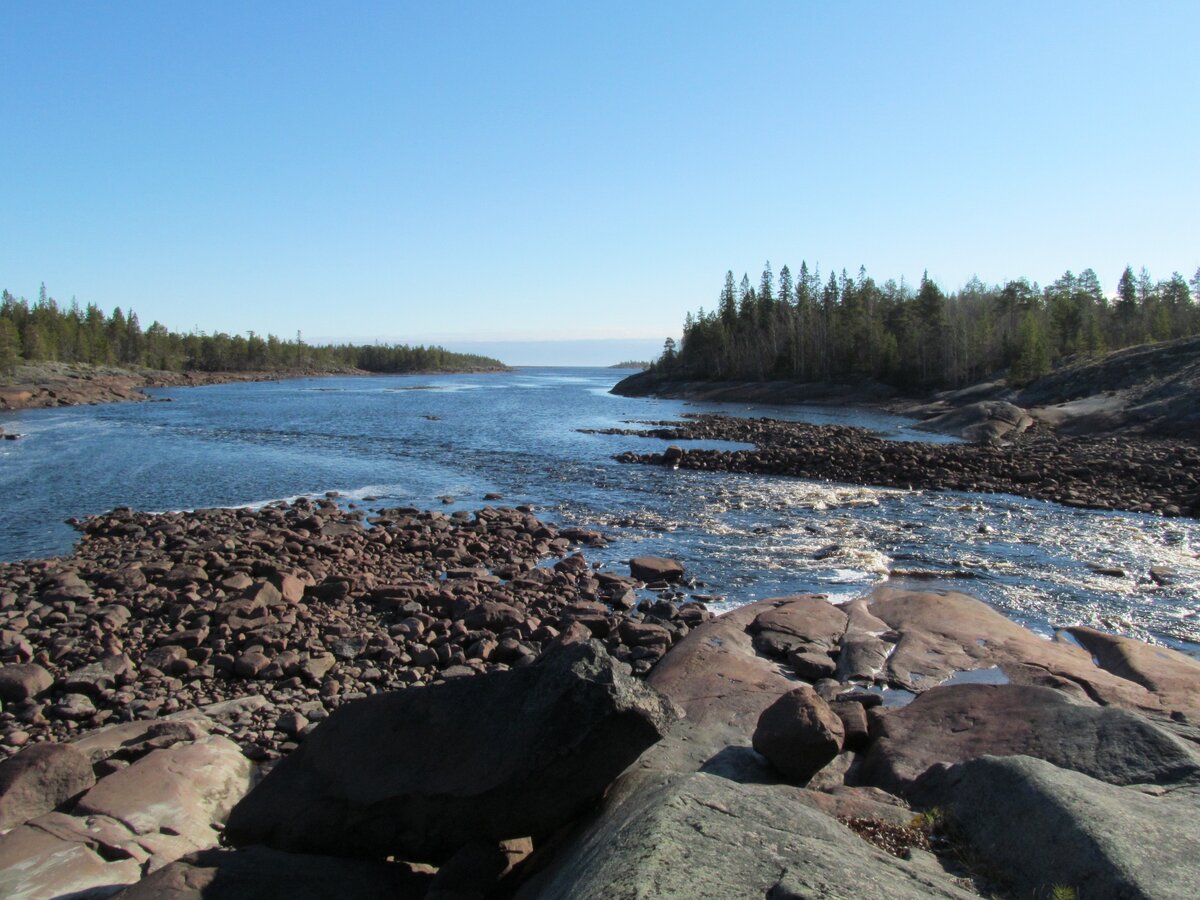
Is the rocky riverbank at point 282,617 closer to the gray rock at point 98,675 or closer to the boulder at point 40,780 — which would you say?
the gray rock at point 98,675

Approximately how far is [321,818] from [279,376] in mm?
181786

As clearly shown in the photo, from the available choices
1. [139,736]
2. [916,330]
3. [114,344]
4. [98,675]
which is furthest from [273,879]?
[114,344]

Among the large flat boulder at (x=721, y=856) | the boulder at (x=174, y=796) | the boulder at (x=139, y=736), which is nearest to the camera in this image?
the large flat boulder at (x=721, y=856)

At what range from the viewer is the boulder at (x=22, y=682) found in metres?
11.0

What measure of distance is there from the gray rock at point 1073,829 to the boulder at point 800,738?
3.72ft

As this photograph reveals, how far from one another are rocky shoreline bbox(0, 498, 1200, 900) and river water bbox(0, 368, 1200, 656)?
3.87 metres

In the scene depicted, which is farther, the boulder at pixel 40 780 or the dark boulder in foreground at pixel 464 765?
the boulder at pixel 40 780

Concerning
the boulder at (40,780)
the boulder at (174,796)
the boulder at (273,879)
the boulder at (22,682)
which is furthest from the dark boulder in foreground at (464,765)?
the boulder at (22,682)

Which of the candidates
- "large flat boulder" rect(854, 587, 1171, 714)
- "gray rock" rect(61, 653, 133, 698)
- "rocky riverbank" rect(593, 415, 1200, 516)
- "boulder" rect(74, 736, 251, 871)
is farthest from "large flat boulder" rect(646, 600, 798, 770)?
"rocky riverbank" rect(593, 415, 1200, 516)

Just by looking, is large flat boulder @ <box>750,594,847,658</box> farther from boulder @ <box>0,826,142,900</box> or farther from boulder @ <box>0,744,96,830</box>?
boulder @ <box>0,744,96,830</box>

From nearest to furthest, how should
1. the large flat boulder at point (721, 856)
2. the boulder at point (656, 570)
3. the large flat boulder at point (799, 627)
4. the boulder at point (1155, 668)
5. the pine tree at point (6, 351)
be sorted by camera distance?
1. the large flat boulder at point (721, 856)
2. the boulder at point (1155, 668)
3. the large flat boulder at point (799, 627)
4. the boulder at point (656, 570)
5. the pine tree at point (6, 351)

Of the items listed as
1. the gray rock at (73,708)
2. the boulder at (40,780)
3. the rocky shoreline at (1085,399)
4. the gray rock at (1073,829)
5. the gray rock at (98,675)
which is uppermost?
the rocky shoreline at (1085,399)

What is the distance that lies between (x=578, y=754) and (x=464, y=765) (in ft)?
3.40

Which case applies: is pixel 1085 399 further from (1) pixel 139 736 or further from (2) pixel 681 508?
(1) pixel 139 736
